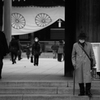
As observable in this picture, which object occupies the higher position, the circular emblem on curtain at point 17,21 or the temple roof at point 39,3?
the temple roof at point 39,3

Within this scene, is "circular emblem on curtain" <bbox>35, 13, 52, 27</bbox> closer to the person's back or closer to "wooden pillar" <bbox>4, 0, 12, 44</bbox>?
"wooden pillar" <bbox>4, 0, 12, 44</bbox>

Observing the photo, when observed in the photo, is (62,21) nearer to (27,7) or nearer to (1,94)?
(27,7)

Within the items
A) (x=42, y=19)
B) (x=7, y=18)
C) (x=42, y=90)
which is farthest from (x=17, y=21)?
(x=42, y=90)

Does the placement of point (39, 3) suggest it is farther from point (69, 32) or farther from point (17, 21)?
point (69, 32)

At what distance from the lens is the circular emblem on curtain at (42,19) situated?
29.6 metres

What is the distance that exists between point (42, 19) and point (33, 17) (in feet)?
3.29

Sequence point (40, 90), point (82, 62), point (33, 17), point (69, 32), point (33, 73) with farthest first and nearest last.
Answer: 1. point (33, 17)
2. point (33, 73)
3. point (69, 32)
4. point (40, 90)
5. point (82, 62)

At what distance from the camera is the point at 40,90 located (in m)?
11.1

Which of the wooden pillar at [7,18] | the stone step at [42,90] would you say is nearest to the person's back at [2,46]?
the stone step at [42,90]

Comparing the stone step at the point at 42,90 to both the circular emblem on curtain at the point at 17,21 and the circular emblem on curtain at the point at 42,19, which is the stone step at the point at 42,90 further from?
the circular emblem on curtain at the point at 17,21

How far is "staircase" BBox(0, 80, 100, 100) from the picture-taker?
34.6ft

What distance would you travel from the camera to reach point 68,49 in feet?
44.7

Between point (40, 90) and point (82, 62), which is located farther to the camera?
point (40, 90)

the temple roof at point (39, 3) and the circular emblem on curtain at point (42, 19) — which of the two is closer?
the circular emblem on curtain at point (42, 19)
